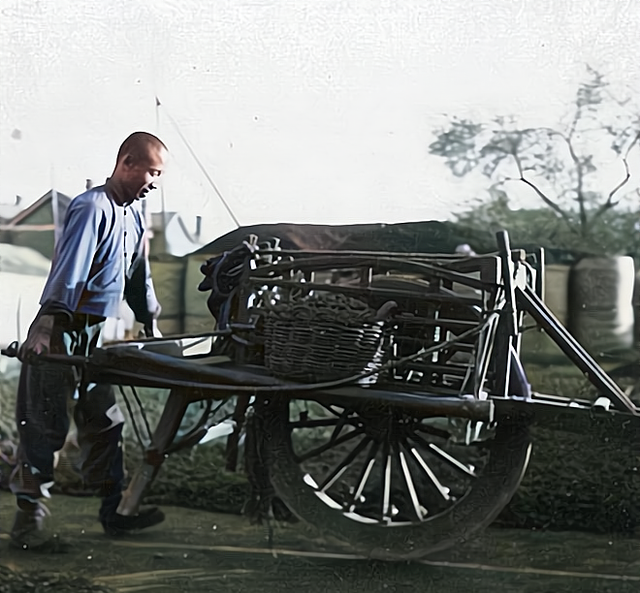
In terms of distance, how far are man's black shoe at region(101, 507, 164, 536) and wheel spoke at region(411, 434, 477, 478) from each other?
51 cm

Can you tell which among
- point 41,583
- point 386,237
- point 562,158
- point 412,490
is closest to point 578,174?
point 562,158

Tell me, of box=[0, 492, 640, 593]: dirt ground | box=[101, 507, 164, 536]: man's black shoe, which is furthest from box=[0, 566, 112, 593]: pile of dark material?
Answer: box=[101, 507, 164, 536]: man's black shoe

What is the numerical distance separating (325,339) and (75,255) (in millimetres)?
510

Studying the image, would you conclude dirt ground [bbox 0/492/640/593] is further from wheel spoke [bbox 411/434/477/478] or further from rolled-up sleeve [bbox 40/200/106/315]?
rolled-up sleeve [bbox 40/200/106/315]

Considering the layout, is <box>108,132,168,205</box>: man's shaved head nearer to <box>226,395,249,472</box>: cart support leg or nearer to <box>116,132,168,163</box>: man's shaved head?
<box>116,132,168,163</box>: man's shaved head

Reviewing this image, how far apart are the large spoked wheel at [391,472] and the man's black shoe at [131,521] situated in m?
0.24

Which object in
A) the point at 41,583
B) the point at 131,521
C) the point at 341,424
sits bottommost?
the point at 41,583

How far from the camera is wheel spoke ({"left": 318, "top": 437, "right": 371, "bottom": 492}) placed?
4.68ft

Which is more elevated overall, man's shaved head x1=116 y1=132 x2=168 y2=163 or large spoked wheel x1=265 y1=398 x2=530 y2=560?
man's shaved head x1=116 y1=132 x2=168 y2=163

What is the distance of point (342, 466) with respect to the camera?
4.71 ft

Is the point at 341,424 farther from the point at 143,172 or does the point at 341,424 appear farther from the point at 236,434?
the point at 143,172

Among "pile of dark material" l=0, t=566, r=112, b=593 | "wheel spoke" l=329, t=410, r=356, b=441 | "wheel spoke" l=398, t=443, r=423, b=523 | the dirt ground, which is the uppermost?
"wheel spoke" l=329, t=410, r=356, b=441

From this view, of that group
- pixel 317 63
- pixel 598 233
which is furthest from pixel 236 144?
pixel 598 233

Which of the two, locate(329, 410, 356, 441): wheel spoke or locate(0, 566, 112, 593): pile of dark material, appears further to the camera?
locate(0, 566, 112, 593): pile of dark material
